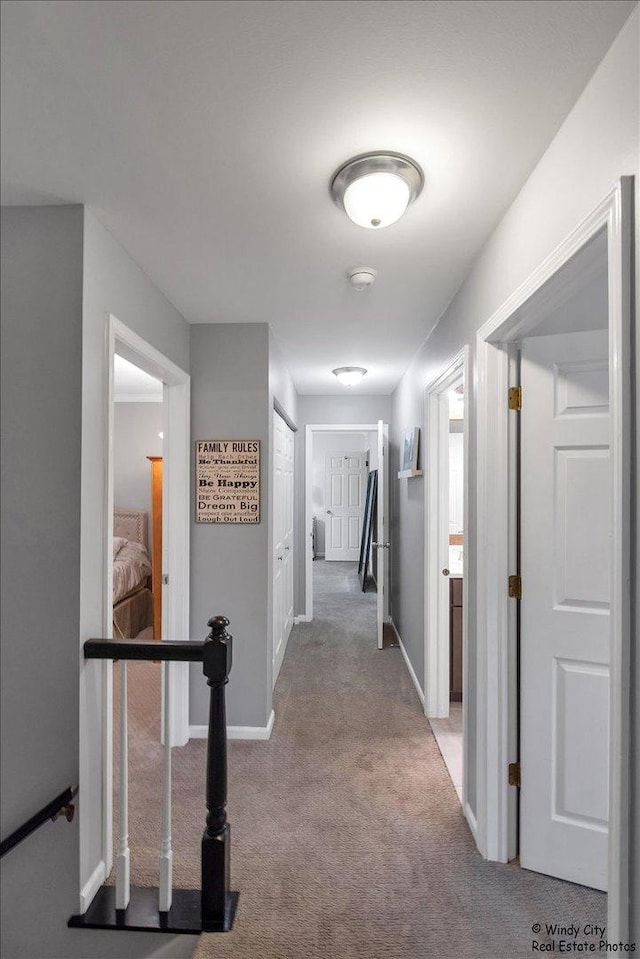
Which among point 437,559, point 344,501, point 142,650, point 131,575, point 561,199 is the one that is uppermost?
point 561,199

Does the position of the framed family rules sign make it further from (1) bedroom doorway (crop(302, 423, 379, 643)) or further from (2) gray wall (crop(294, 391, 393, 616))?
(1) bedroom doorway (crop(302, 423, 379, 643))

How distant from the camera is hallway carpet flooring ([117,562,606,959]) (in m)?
1.52

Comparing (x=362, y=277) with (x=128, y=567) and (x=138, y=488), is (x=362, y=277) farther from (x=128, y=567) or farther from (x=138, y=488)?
(x=138, y=488)

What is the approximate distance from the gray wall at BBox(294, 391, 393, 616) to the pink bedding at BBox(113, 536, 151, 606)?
5.25 ft

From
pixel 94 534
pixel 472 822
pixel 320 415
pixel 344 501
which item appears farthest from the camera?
pixel 344 501

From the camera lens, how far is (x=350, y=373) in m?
3.95

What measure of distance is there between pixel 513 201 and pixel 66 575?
1.99 metres

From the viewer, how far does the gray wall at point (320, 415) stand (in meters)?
5.00

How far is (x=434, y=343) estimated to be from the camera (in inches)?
113

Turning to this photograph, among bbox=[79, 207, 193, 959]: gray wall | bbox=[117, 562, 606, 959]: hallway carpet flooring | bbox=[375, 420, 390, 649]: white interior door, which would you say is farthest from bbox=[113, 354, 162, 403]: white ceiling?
bbox=[117, 562, 606, 959]: hallway carpet flooring

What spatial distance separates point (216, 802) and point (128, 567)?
3.31 meters

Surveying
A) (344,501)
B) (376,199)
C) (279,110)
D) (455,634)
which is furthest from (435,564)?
(344,501)

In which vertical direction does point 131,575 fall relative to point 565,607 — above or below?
below

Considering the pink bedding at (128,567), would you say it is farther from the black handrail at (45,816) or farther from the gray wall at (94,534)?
the black handrail at (45,816)
